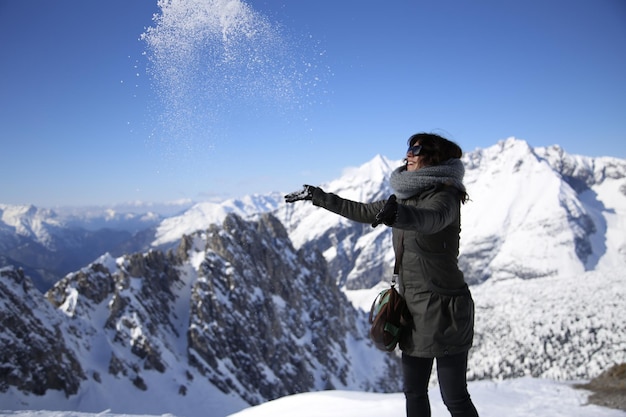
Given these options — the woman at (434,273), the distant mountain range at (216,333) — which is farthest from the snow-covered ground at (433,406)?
the distant mountain range at (216,333)

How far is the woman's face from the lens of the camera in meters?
4.31

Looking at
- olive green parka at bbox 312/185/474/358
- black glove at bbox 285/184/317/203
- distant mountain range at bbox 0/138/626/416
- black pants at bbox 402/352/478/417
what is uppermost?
black glove at bbox 285/184/317/203

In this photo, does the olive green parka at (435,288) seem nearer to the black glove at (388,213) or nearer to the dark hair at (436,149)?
the dark hair at (436,149)

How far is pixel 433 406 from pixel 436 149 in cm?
600

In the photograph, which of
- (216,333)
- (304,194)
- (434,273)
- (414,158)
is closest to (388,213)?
(434,273)

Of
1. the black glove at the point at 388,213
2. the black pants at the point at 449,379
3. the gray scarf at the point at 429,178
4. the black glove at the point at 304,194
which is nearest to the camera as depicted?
the black glove at the point at 388,213

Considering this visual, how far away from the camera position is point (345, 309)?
167 metres

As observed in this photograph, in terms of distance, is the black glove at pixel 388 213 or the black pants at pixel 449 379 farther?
the black pants at pixel 449 379

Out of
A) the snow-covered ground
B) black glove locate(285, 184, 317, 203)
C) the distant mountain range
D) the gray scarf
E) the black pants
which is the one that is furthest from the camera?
the distant mountain range

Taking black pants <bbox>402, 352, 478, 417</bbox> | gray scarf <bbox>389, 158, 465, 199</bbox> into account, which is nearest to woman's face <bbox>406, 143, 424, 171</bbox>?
gray scarf <bbox>389, 158, 465, 199</bbox>

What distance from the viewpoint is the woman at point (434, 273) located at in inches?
157

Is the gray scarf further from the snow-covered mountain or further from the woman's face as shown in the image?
the snow-covered mountain

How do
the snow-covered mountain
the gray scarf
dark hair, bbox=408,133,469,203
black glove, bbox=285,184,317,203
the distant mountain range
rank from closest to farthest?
the gray scarf < dark hair, bbox=408,133,469,203 < black glove, bbox=285,184,317,203 < the snow-covered mountain < the distant mountain range

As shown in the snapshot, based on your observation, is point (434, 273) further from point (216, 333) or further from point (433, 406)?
point (216, 333)
